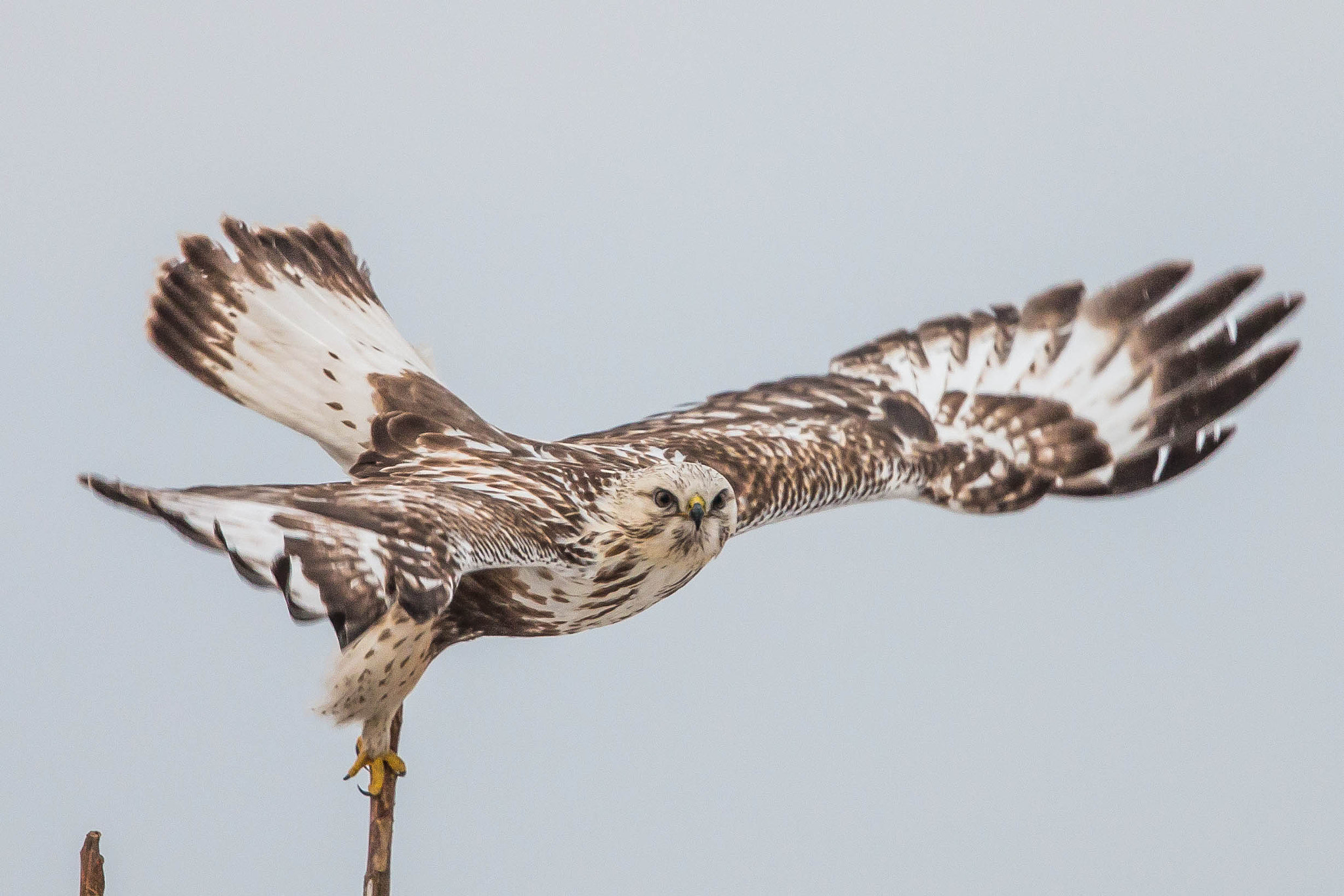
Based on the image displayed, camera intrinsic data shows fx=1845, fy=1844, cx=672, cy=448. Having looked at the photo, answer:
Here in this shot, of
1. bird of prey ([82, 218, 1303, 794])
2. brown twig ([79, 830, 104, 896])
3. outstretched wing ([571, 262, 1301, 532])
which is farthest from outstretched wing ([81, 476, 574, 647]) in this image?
outstretched wing ([571, 262, 1301, 532])

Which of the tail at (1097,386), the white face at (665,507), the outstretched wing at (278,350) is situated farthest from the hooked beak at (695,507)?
the tail at (1097,386)

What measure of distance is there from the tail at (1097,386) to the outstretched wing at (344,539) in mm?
2829

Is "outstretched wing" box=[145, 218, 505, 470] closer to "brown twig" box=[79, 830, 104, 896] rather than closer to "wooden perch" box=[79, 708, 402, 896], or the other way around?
"wooden perch" box=[79, 708, 402, 896]

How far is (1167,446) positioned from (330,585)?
4.14 m

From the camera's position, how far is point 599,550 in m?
5.26

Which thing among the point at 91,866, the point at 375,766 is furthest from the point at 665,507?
the point at 91,866

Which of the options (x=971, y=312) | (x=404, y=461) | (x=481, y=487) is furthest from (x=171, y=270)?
(x=971, y=312)

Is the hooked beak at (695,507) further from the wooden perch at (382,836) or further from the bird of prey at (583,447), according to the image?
the wooden perch at (382,836)

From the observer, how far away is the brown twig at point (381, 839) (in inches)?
213

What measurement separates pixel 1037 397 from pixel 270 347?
10.2 ft

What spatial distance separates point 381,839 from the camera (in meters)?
5.49

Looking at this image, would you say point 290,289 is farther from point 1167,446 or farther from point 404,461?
point 1167,446

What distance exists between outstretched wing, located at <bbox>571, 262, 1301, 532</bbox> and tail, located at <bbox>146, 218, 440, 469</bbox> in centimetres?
106

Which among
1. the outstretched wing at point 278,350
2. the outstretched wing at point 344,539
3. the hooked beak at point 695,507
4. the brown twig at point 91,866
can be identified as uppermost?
the outstretched wing at point 278,350
